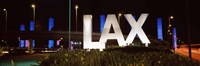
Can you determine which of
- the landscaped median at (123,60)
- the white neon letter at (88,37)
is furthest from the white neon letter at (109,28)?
the landscaped median at (123,60)

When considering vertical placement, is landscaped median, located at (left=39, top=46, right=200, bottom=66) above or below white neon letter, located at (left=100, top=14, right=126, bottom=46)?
below

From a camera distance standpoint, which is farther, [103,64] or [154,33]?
[154,33]

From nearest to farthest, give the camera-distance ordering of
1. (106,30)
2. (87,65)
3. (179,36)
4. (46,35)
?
(87,65), (106,30), (46,35), (179,36)

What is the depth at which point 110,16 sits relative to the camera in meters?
40.2

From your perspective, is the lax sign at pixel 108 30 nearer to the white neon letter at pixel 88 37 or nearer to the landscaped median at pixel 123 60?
the white neon letter at pixel 88 37

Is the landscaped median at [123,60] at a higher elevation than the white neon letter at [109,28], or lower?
lower

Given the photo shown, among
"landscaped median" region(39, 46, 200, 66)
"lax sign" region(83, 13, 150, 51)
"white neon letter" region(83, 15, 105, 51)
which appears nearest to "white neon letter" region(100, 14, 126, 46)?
"lax sign" region(83, 13, 150, 51)

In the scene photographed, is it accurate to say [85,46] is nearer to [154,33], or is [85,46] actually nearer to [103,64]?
[103,64]

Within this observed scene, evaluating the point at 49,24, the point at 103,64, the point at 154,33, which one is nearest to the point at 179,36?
the point at 154,33

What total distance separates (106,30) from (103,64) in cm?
2913

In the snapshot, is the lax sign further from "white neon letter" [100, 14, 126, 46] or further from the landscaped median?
the landscaped median

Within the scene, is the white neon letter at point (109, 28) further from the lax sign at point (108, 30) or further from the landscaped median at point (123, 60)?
the landscaped median at point (123, 60)

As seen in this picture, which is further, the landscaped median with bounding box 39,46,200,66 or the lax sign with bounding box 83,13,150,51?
the lax sign with bounding box 83,13,150,51

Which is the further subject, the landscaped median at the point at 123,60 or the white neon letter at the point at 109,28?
the white neon letter at the point at 109,28
